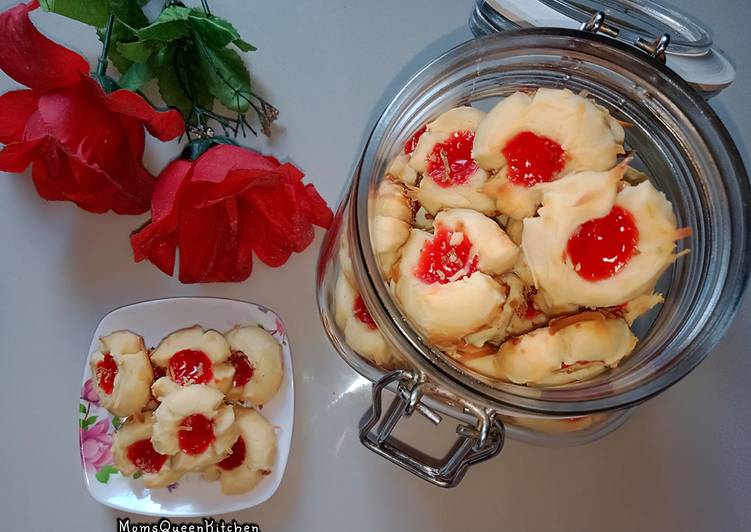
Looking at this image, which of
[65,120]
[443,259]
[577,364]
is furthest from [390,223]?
[65,120]

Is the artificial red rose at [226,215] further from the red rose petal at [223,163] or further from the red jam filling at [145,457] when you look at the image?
the red jam filling at [145,457]

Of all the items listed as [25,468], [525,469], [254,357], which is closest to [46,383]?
[25,468]

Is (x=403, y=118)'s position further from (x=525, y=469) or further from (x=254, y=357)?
(x=525, y=469)

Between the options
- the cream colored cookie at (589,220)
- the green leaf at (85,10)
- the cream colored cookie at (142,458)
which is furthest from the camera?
the cream colored cookie at (142,458)

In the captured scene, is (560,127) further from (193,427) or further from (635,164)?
(193,427)

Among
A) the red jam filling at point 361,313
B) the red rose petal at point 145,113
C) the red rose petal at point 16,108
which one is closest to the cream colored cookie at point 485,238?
the red jam filling at point 361,313

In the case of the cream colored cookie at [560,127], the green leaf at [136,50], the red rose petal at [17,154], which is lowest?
the red rose petal at [17,154]
